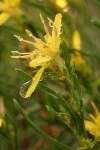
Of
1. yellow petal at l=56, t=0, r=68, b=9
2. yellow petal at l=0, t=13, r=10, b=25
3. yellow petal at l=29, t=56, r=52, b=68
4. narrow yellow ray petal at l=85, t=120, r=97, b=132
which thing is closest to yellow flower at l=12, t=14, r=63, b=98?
yellow petal at l=29, t=56, r=52, b=68

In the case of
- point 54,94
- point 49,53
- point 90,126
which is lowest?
point 90,126

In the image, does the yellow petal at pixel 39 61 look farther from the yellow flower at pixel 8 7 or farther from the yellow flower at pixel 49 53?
the yellow flower at pixel 8 7

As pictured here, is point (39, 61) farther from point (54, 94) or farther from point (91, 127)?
point (91, 127)

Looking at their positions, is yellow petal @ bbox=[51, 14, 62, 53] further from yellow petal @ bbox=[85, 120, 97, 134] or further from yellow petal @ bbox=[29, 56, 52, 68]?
yellow petal @ bbox=[85, 120, 97, 134]

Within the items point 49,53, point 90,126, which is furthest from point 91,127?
point 49,53

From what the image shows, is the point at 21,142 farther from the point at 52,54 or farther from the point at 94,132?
the point at 52,54

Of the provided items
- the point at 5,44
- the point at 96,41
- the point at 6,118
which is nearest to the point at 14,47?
the point at 5,44

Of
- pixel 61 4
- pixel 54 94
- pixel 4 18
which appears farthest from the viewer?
pixel 61 4
